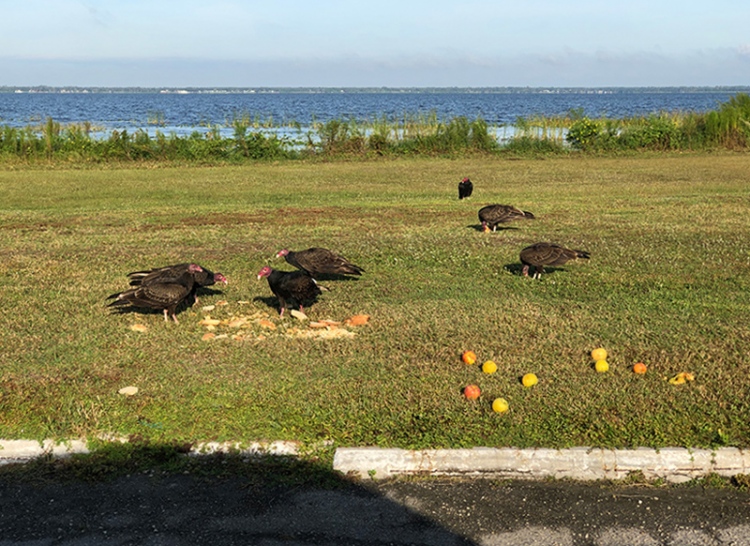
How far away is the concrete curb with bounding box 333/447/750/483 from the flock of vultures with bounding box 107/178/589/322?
11.8 ft

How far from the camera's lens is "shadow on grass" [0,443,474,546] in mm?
4477

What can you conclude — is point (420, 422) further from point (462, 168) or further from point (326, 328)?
point (462, 168)

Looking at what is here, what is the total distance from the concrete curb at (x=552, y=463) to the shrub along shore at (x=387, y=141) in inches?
1013

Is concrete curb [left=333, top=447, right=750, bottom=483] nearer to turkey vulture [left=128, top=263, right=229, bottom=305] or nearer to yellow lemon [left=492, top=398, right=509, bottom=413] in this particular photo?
yellow lemon [left=492, top=398, right=509, bottom=413]

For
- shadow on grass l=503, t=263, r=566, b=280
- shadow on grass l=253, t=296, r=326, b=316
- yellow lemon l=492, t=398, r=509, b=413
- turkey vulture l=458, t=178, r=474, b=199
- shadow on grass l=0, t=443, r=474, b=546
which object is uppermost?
turkey vulture l=458, t=178, r=474, b=199

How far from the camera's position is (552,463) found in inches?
204

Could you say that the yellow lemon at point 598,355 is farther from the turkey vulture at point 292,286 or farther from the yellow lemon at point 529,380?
the turkey vulture at point 292,286

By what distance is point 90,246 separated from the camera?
13469 mm

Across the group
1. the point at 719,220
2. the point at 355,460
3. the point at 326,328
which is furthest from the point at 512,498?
the point at 719,220

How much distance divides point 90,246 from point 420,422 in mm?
9328

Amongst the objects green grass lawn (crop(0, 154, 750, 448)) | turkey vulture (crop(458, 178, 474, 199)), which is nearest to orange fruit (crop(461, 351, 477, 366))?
green grass lawn (crop(0, 154, 750, 448))

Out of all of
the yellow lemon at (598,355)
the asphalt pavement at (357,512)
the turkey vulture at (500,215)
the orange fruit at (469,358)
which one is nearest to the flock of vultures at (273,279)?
the orange fruit at (469,358)

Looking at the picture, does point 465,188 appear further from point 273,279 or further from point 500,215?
point 273,279

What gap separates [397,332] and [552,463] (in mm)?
3163
